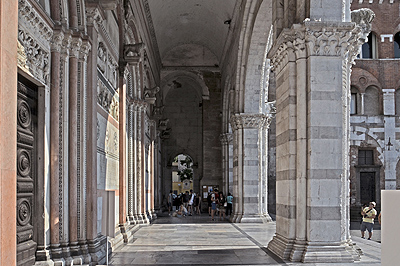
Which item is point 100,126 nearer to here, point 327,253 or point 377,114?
point 327,253

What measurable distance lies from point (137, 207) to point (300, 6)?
37.5ft

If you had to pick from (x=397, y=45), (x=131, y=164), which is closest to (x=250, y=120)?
(x=131, y=164)

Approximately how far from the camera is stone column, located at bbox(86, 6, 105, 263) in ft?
29.0

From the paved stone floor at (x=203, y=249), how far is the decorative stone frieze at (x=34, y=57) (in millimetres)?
3800

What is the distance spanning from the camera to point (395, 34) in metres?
29.5

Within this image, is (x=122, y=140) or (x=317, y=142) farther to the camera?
(x=122, y=140)

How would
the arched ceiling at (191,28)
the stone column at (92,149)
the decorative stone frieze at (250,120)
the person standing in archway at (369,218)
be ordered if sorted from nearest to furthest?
the stone column at (92,149)
the person standing in archway at (369,218)
the decorative stone frieze at (250,120)
the arched ceiling at (191,28)

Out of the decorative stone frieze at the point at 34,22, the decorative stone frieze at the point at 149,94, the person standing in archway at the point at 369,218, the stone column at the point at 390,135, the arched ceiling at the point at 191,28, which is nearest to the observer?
the decorative stone frieze at the point at 34,22

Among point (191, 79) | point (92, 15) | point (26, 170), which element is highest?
point (191, 79)

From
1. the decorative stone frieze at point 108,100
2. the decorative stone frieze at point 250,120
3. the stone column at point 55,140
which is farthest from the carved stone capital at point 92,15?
the decorative stone frieze at point 250,120

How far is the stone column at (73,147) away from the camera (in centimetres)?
833

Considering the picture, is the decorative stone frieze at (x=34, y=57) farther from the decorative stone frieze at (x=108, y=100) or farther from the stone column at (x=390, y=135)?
the stone column at (x=390, y=135)

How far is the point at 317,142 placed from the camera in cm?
935

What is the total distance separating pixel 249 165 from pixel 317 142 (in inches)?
404
